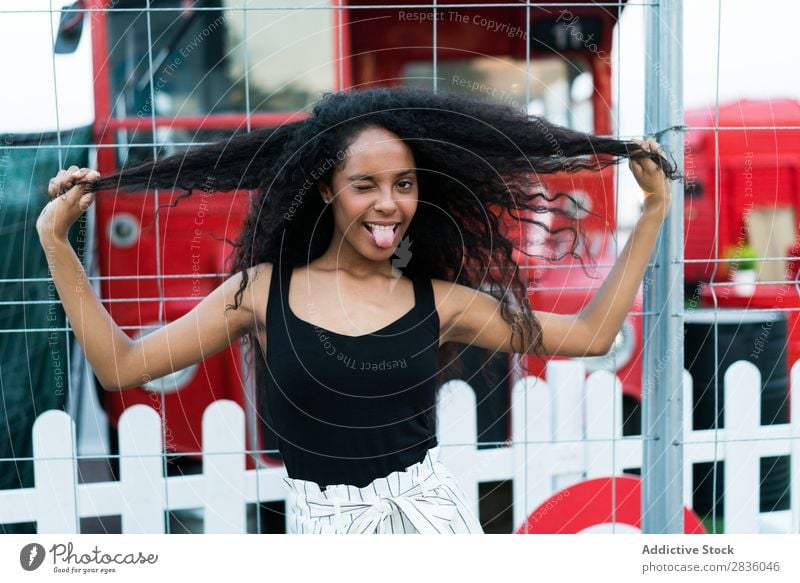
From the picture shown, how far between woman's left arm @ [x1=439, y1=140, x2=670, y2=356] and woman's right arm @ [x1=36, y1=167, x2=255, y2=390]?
0.32 m

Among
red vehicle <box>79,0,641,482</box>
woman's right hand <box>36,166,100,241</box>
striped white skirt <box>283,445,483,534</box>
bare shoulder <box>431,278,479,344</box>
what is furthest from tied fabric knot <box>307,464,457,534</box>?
red vehicle <box>79,0,641,482</box>

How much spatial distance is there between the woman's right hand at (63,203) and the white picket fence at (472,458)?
546 millimetres

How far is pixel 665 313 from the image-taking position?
4.51ft

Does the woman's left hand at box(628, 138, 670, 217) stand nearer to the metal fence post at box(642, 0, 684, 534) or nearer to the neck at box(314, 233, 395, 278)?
the metal fence post at box(642, 0, 684, 534)

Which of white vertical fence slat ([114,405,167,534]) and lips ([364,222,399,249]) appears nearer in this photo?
lips ([364,222,399,249])

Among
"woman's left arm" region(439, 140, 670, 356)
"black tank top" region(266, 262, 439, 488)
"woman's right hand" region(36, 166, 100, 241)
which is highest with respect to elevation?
"woman's right hand" region(36, 166, 100, 241)

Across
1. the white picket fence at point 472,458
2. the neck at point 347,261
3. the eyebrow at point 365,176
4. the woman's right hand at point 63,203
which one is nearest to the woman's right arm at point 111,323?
the woman's right hand at point 63,203

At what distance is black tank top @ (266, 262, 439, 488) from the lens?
111 centimetres

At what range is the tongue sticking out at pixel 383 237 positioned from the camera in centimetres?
113

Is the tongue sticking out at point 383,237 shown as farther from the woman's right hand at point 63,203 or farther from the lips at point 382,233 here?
the woman's right hand at point 63,203

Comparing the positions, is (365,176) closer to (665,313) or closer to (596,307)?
(596,307)

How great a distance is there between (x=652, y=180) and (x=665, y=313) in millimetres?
272
